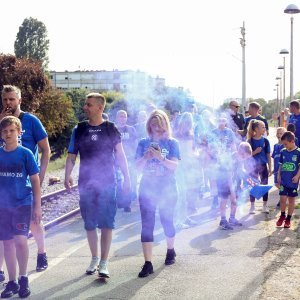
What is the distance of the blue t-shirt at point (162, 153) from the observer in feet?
19.1

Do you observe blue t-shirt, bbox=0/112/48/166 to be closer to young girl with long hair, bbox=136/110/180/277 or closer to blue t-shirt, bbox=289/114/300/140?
young girl with long hair, bbox=136/110/180/277

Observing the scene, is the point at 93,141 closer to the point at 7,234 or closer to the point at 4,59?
the point at 7,234

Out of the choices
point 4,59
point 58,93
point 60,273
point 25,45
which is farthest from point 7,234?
point 25,45

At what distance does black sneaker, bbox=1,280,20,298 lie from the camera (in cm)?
506

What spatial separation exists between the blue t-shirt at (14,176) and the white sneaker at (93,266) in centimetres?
109

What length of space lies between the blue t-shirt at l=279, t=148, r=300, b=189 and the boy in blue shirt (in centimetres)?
405

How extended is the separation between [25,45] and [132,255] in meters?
59.7

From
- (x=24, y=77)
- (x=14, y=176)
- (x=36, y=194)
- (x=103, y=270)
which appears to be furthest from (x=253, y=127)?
(x=24, y=77)

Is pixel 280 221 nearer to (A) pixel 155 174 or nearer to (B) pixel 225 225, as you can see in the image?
(B) pixel 225 225

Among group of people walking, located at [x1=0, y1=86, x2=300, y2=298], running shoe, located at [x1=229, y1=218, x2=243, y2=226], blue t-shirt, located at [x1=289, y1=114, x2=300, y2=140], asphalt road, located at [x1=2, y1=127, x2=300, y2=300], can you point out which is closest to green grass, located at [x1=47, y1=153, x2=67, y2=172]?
blue t-shirt, located at [x1=289, y1=114, x2=300, y2=140]

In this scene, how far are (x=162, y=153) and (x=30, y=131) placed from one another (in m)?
1.43

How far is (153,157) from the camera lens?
18.9 feet

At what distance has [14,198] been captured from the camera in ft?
16.9

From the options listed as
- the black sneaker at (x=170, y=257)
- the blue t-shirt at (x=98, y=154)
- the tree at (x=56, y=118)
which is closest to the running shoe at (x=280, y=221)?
the black sneaker at (x=170, y=257)
